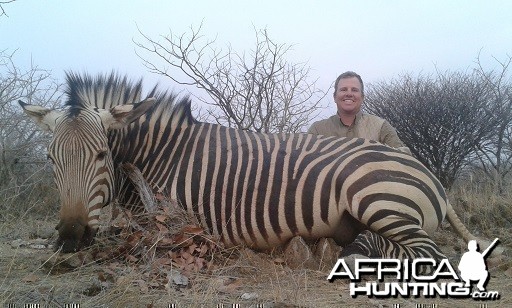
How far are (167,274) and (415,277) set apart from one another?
5.04ft

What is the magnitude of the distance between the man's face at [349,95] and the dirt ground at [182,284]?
217 centimetres

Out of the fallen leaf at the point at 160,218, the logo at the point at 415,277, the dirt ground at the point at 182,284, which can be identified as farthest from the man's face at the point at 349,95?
the fallen leaf at the point at 160,218

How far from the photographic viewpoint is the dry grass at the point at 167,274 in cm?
254

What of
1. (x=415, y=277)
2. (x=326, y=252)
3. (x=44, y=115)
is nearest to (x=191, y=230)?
(x=326, y=252)

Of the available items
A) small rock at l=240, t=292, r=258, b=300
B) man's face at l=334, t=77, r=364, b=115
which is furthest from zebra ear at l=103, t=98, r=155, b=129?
man's face at l=334, t=77, r=364, b=115

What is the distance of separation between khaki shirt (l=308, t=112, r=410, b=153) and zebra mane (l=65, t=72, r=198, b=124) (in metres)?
1.92

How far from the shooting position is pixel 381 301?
269 centimetres

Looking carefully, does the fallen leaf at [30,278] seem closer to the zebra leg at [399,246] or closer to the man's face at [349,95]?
the zebra leg at [399,246]

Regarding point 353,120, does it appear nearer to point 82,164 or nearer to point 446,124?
point 82,164

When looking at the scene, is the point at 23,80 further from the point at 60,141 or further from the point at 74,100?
the point at 60,141

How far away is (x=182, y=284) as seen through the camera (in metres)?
2.85

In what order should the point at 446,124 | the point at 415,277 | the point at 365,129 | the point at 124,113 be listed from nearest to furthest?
the point at 415,277, the point at 124,113, the point at 365,129, the point at 446,124

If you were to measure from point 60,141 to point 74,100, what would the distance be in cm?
59

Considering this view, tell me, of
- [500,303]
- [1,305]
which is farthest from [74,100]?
[500,303]
